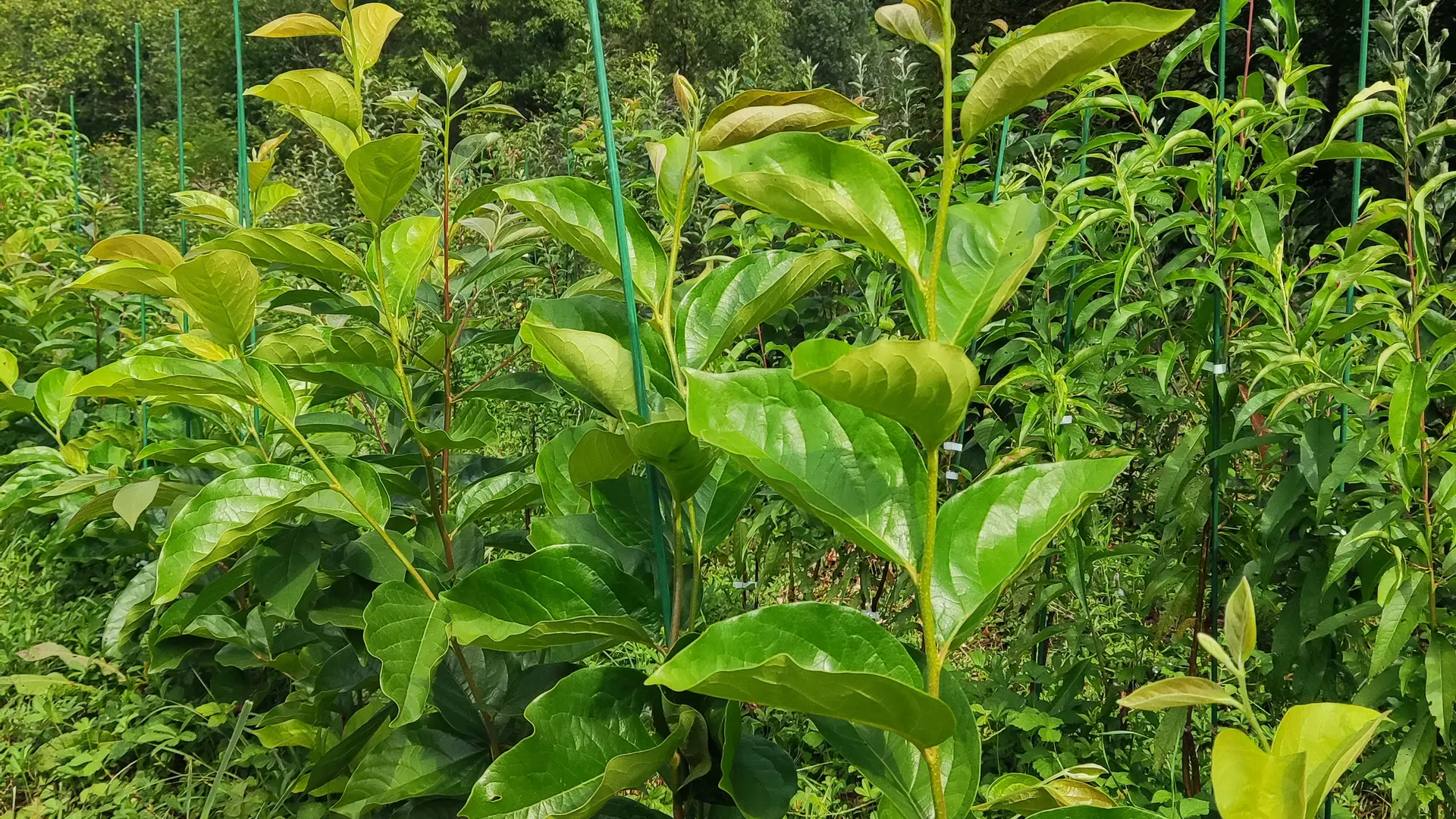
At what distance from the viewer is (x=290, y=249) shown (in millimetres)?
1183

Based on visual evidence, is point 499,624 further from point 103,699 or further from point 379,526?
point 103,699

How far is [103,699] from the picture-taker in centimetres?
232

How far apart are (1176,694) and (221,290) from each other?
38.3 inches

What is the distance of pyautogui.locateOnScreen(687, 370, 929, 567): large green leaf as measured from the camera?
63 centimetres

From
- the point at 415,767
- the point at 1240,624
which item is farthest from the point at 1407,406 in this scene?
the point at 415,767

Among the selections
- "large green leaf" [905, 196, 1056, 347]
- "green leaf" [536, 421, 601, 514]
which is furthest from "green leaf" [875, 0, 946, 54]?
"green leaf" [536, 421, 601, 514]

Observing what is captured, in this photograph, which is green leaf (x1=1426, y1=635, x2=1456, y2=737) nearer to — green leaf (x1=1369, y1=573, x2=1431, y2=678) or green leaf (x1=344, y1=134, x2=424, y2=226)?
green leaf (x1=1369, y1=573, x2=1431, y2=678)

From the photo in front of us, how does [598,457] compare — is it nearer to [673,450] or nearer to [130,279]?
[673,450]

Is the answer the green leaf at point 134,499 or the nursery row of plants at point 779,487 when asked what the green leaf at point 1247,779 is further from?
the green leaf at point 134,499

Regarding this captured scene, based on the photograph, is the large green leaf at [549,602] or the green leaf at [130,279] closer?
the large green leaf at [549,602]

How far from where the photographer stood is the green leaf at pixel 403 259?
4.24ft

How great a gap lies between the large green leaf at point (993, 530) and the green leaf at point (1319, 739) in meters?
0.18

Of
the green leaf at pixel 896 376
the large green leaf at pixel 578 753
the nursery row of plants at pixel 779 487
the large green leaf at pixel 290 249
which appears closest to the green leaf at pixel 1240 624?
the nursery row of plants at pixel 779 487

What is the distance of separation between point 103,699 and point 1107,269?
2.55m
